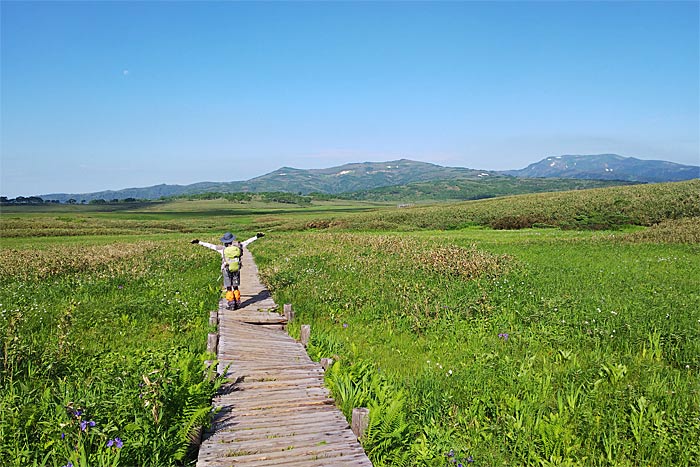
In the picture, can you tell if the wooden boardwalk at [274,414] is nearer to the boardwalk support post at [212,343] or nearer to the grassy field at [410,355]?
the boardwalk support post at [212,343]

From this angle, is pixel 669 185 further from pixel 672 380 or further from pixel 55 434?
pixel 55 434

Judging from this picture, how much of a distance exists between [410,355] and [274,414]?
4296mm

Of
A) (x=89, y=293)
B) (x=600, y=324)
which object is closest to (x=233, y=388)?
(x=600, y=324)

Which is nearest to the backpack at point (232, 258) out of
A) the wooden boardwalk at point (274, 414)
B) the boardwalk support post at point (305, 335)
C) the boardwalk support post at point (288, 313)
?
the boardwalk support post at point (288, 313)

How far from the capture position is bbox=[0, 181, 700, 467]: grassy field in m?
6.19

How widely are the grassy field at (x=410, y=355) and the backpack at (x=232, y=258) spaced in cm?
168

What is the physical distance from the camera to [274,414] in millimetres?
7305

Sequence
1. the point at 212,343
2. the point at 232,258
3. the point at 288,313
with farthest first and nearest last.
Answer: the point at 232,258, the point at 288,313, the point at 212,343

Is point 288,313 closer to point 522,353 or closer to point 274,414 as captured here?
point 274,414

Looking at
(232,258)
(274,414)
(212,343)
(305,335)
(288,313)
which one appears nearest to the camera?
(274,414)

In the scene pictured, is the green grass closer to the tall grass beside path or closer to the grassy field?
the grassy field

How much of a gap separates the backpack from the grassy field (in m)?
1.68

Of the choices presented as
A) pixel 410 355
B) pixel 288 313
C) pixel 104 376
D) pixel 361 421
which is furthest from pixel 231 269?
pixel 361 421

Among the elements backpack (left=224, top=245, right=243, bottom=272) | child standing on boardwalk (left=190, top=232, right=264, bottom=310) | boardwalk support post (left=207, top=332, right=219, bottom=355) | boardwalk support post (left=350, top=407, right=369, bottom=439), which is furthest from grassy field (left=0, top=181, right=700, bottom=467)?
backpack (left=224, top=245, right=243, bottom=272)
